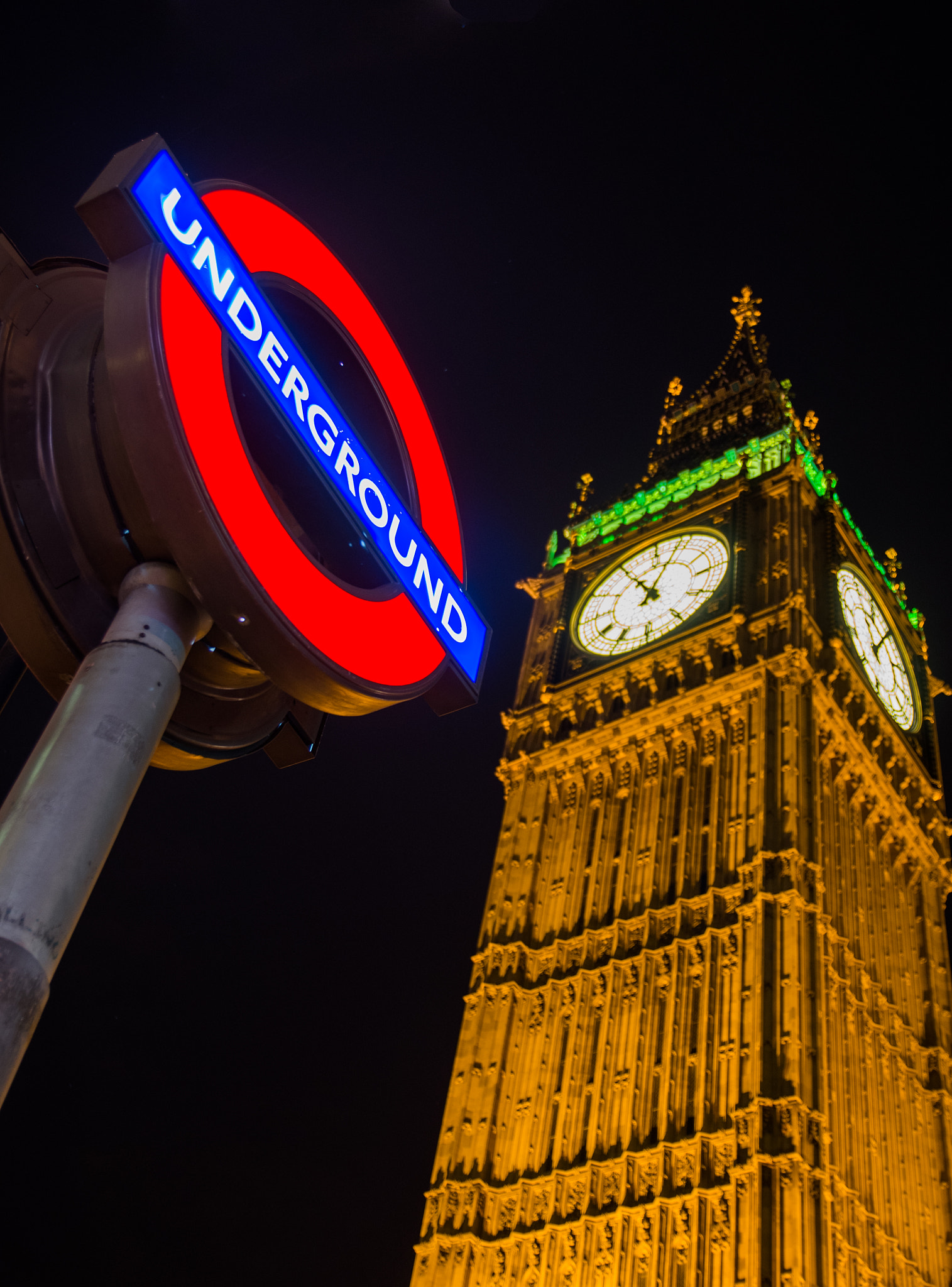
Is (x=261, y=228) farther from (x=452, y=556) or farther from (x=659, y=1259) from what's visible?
(x=659, y=1259)

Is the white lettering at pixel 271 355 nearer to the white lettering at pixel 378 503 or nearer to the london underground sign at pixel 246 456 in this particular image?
the london underground sign at pixel 246 456

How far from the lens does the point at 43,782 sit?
5738 millimetres

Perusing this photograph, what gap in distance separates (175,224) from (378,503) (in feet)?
6.50

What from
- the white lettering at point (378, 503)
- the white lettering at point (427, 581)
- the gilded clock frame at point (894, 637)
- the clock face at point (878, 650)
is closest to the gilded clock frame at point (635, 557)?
the gilded clock frame at point (894, 637)

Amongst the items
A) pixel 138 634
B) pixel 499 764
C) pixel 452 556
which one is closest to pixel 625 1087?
pixel 499 764

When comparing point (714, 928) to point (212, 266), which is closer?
point (212, 266)

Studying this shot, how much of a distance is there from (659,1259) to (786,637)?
16.3 metres

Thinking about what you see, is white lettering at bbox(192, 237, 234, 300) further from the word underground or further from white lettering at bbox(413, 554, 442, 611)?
white lettering at bbox(413, 554, 442, 611)

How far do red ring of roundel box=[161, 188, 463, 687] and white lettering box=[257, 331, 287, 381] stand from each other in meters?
0.24

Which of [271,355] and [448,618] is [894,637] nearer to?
[448,618]

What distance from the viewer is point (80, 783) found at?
18.9 ft

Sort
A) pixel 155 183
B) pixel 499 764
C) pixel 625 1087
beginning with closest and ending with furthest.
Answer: pixel 155 183, pixel 625 1087, pixel 499 764

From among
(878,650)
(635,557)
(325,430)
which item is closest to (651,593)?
(635,557)

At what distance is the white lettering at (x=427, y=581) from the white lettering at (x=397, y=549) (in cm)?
8
